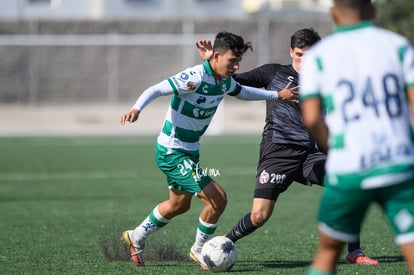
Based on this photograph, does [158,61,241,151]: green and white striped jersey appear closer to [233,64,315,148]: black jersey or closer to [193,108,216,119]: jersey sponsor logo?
[193,108,216,119]: jersey sponsor logo

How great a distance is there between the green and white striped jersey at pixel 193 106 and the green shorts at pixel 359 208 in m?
2.73

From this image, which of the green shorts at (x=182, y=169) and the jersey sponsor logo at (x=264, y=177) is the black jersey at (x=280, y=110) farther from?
the green shorts at (x=182, y=169)

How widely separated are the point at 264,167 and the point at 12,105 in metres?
20.7

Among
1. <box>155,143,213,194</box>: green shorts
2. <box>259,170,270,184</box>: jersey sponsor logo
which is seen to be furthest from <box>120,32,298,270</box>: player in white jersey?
<box>259,170,270,184</box>: jersey sponsor logo

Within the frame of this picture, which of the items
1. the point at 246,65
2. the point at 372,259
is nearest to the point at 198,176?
A: the point at 372,259

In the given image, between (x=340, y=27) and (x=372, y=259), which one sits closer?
(x=340, y=27)

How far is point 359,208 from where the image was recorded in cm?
436

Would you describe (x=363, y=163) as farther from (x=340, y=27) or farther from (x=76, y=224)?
(x=76, y=224)

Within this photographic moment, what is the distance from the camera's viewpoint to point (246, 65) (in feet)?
99.1

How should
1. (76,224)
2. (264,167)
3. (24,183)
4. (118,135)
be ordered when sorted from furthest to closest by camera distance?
1. (118,135)
2. (24,183)
3. (76,224)
4. (264,167)

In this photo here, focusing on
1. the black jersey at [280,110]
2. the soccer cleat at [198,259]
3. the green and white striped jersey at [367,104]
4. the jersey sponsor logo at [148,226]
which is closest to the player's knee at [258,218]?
the soccer cleat at [198,259]

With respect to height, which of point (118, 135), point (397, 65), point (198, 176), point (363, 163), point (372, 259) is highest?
point (397, 65)

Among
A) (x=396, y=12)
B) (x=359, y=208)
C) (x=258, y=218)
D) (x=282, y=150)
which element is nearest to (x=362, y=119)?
(x=359, y=208)

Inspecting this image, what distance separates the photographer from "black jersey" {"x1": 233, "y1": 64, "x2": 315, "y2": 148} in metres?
7.57
